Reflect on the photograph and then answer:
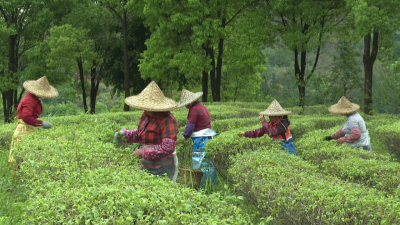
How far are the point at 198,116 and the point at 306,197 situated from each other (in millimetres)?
3001

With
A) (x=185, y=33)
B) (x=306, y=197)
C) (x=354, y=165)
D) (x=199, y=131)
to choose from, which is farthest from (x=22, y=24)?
(x=306, y=197)

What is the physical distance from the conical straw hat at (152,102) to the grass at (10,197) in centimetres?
167

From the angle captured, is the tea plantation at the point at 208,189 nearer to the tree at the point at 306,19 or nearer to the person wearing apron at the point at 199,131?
the person wearing apron at the point at 199,131

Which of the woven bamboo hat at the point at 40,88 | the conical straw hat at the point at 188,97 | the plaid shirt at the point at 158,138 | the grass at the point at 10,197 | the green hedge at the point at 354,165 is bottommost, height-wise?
the grass at the point at 10,197

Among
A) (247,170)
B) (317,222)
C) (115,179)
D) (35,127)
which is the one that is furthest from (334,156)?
(35,127)

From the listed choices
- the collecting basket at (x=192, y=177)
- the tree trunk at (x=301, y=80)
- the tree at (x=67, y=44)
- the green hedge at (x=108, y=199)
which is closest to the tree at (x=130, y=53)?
the tree at (x=67, y=44)

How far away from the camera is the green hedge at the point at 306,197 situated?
3.57 m

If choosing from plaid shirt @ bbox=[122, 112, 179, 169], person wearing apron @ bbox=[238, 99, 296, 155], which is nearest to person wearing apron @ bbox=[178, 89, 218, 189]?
person wearing apron @ bbox=[238, 99, 296, 155]

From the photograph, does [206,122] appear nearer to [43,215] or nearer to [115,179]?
[115,179]

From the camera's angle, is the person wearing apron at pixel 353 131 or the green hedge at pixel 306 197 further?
the person wearing apron at pixel 353 131

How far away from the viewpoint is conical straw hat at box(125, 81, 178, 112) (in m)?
4.83

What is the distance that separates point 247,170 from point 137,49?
21567 mm

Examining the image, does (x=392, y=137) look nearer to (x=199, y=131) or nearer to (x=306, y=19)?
(x=199, y=131)

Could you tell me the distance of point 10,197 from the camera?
5312 mm
